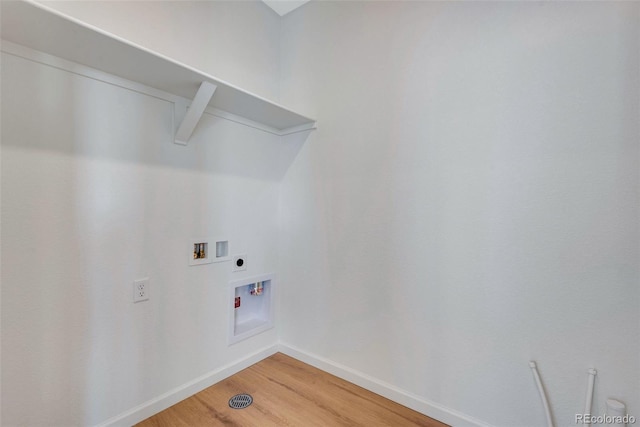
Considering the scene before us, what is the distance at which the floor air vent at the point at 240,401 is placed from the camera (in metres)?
1.63

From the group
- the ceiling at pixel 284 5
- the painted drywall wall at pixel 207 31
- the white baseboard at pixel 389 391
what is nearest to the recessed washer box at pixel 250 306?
the white baseboard at pixel 389 391

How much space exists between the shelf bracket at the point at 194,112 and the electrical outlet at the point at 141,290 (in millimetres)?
819

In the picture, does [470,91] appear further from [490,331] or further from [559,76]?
[490,331]

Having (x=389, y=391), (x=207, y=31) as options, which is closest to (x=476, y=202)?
(x=389, y=391)

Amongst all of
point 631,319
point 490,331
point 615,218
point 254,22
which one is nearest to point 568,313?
point 631,319

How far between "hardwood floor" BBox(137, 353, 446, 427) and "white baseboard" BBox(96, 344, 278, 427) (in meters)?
0.03

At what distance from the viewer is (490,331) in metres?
1.43

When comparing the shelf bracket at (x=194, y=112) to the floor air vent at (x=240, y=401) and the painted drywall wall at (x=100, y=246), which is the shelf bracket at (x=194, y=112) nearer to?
the painted drywall wall at (x=100, y=246)

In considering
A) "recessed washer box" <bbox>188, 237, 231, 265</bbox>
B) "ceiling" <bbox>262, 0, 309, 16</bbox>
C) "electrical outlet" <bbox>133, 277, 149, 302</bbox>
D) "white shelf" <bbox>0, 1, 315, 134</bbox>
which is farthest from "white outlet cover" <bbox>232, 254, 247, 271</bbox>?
"ceiling" <bbox>262, 0, 309, 16</bbox>

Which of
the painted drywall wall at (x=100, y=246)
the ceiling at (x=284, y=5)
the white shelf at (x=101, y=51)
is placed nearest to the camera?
the white shelf at (x=101, y=51)

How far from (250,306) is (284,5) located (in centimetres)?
252

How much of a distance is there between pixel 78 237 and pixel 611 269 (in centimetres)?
238

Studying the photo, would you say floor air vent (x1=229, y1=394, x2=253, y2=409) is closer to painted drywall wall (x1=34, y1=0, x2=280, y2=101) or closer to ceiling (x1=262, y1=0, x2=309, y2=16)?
painted drywall wall (x1=34, y1=0, x2=280, y2=101)

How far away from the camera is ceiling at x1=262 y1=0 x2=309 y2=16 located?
7.40 ft
